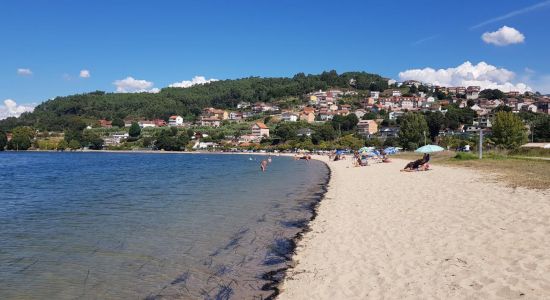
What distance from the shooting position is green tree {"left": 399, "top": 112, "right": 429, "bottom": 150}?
247ft

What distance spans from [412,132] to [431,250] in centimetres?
7007

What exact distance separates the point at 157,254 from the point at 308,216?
6.07 m

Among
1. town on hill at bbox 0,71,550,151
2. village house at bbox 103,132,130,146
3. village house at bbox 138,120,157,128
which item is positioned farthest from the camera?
village house at bbox 138,120,157,128

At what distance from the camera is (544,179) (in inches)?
699

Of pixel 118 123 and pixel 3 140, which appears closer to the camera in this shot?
pixel 3 140

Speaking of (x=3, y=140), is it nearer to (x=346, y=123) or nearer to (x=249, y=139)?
(x=249, y=139)

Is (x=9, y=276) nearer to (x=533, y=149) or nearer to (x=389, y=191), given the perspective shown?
(x=389, y=191)

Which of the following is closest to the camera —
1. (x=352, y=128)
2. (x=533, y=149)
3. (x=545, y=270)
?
(x=545, y=270)

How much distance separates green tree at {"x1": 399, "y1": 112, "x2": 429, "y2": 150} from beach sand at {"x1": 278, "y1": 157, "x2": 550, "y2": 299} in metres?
62.0

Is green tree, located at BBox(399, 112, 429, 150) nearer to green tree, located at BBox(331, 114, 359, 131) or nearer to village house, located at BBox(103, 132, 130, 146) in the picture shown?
green tree, located at BBox(331, 114, 359, 131)

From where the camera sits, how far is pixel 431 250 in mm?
8688

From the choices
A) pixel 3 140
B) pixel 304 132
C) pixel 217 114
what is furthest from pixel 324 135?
pixel 3 140

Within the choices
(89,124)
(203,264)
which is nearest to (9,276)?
(203,264)

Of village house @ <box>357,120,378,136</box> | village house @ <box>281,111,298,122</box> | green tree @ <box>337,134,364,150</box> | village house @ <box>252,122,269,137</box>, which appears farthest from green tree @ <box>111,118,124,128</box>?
green tree @ <box>337,134,364,150</box>
